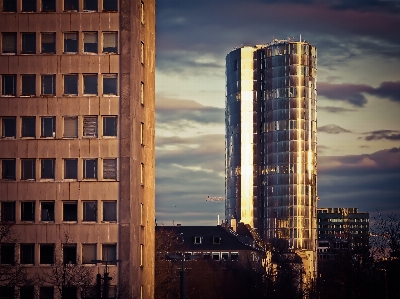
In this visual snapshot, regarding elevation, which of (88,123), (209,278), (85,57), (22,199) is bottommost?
(209,278)

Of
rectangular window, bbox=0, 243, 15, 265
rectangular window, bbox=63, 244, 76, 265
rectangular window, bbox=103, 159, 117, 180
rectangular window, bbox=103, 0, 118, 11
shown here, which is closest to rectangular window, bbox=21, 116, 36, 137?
rectangular window, bbox=103, 159, 117, 180

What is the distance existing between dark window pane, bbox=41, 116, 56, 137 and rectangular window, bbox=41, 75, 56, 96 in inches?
98.4

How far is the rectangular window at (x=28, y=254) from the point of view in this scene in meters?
101

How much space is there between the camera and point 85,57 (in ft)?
334

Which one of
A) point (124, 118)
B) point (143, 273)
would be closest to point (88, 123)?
point (124, 118)

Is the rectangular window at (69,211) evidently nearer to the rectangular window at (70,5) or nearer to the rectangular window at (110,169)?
the rectangular window at (110,169)

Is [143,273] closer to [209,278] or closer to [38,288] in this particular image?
[38,288]

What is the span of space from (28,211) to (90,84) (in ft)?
45.3

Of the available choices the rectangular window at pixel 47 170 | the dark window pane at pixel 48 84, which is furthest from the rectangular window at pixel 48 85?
the rectangular window at pixel 47 170

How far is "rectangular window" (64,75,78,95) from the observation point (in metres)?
102

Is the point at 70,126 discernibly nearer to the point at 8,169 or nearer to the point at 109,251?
the point at 8,169

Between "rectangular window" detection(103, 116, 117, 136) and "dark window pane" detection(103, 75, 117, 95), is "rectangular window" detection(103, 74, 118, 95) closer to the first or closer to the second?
"dark window pane" detection(103, 75, 117, 95)

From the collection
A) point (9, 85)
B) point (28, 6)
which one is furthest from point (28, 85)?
point (28, 6)

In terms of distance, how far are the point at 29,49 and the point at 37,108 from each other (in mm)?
5957
